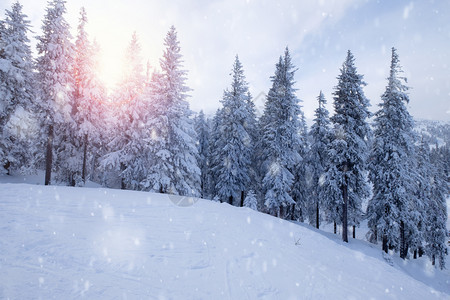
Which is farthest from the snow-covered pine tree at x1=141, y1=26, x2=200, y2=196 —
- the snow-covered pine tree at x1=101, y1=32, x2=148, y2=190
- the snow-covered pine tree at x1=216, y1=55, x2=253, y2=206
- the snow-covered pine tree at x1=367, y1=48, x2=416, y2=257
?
the snow-covered pine tree at x1=367, y1=48, x2=416, y2=257

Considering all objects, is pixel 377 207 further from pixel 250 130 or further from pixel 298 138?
pixel 250 130

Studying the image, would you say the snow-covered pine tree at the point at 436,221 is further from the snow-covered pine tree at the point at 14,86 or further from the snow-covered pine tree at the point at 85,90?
the snow-covered pine tree at the point at 14,86

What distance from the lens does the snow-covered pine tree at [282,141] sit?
22.9 meters

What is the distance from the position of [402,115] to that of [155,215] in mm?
22651

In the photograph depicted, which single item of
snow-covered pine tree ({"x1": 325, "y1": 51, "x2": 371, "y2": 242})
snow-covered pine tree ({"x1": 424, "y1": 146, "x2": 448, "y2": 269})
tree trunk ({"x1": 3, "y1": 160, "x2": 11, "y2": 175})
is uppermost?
snow-covered pine tree ({"x1": 325, "y1": 51, "x2": 371, "y2": 242})

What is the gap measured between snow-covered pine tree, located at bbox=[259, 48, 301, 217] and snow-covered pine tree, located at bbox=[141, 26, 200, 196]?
310 inches

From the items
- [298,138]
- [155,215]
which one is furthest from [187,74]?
[155,215]

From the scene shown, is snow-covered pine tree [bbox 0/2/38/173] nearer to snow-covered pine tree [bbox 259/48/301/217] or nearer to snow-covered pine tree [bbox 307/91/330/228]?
snow-covered pine tree [bbox 259/48/301/217]

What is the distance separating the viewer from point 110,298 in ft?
15.3

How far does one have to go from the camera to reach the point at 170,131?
19766mm

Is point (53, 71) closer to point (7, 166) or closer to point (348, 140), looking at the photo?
point (7, 166)

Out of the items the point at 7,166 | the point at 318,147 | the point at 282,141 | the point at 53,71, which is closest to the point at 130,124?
the point at 53,71

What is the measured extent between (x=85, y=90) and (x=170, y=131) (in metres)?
9.77

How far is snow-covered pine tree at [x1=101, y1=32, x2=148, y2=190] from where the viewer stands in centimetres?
2097
